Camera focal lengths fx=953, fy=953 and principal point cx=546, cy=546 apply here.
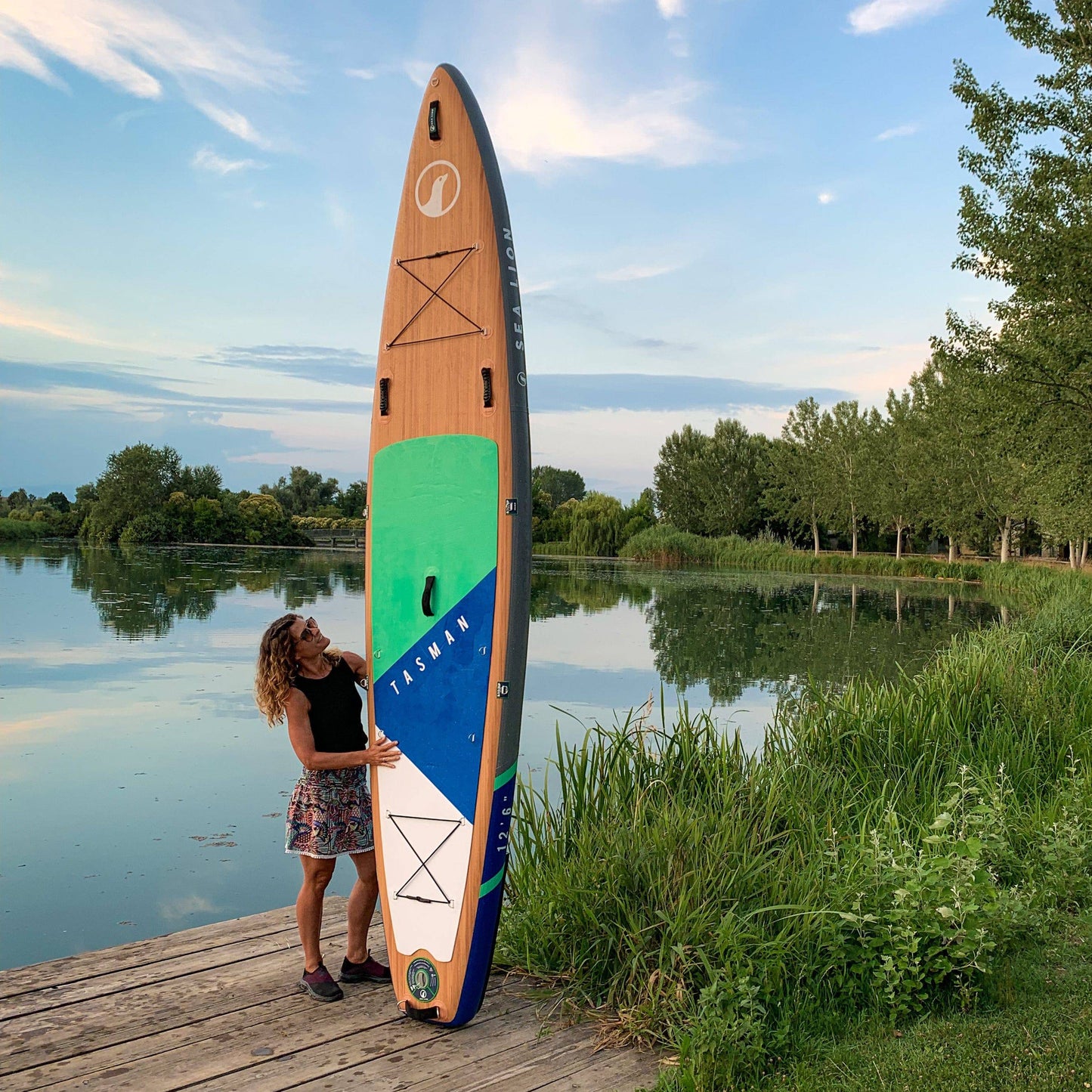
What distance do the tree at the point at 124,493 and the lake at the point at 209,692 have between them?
1683 centimetres

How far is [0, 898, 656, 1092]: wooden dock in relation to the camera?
2357 millimetres

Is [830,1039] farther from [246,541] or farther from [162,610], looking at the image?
[246,541]

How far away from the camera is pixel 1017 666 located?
6.71 meters

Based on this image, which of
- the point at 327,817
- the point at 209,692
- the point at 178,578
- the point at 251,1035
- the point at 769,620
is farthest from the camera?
the point at 178,578

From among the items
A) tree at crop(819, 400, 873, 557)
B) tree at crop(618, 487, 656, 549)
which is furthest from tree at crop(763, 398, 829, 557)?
tree at crop(618, 487, 656, 549)

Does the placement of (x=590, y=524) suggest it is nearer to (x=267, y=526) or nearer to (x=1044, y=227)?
(x=267, y=526)

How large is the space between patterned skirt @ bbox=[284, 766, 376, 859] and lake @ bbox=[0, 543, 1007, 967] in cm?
96

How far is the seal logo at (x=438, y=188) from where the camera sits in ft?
10.4

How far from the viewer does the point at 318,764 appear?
9.06 ft

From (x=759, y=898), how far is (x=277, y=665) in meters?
1.60

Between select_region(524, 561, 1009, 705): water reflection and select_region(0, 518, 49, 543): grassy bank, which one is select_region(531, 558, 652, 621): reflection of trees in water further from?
select_region(0, 518, 49, 543): grassy bank

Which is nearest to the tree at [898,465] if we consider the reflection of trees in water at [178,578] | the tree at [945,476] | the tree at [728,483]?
the tree at [945,476]

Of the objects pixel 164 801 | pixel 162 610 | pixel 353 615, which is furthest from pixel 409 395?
pixel 162 610

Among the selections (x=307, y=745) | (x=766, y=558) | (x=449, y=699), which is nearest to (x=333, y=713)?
(x=307, y=745)
